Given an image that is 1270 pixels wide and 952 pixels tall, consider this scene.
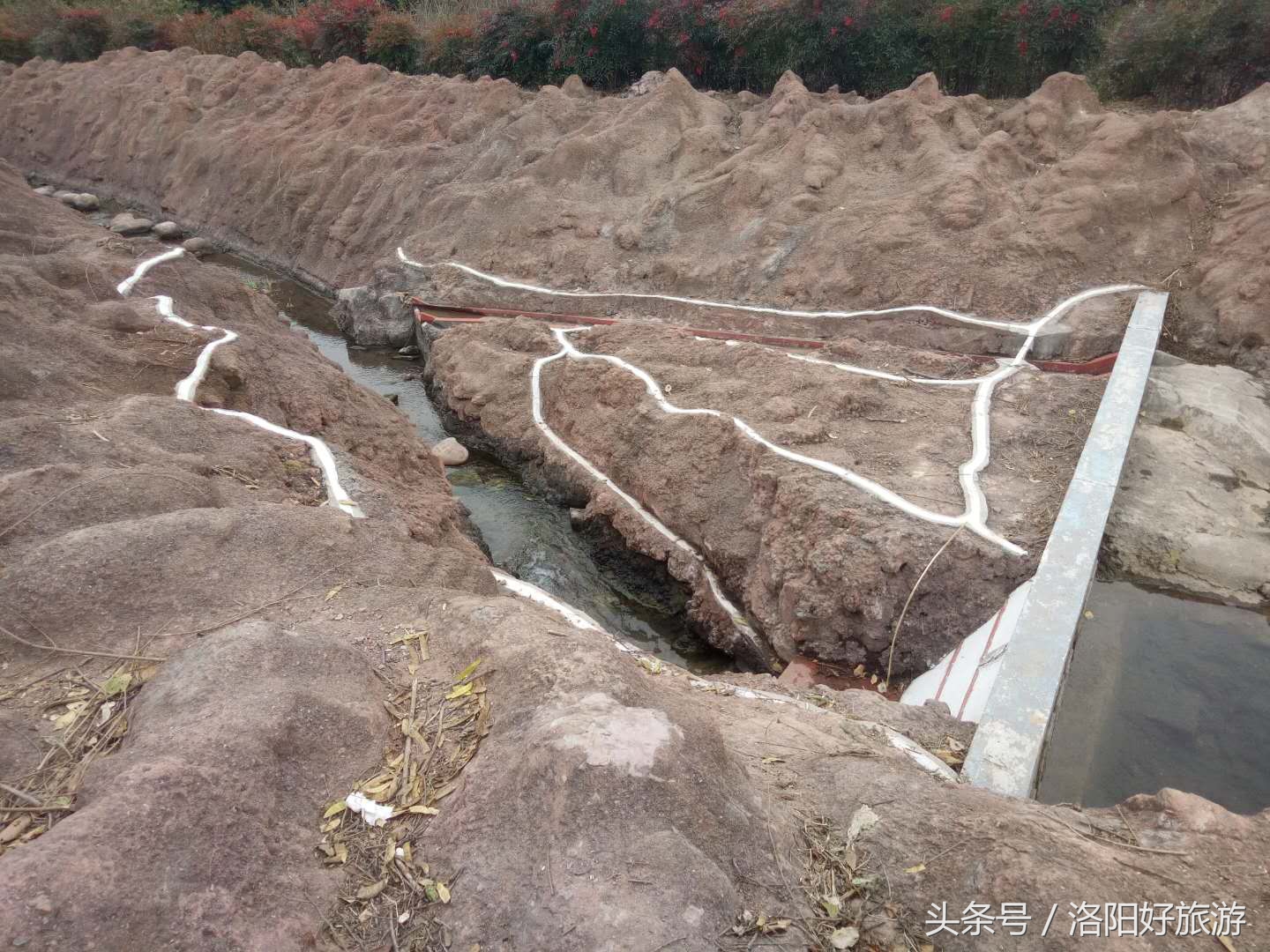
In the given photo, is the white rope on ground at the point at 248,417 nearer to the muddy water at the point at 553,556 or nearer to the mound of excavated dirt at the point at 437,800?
the mound of excavated dirt at the point at 437,800

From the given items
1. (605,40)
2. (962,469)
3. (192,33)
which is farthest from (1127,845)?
(192,33)

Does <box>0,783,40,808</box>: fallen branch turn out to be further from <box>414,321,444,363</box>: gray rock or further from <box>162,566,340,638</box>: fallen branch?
<box>414,321,444,363</box>: gray rock

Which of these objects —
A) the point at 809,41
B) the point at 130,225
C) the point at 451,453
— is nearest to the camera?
the point at 451,453

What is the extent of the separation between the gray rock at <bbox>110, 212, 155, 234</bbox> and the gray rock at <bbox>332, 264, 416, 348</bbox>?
8.38m

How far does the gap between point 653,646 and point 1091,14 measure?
1305cm

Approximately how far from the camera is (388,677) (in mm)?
3209

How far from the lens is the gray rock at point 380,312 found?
41.9 ft

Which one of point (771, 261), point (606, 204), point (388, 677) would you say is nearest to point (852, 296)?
point (771, 261)

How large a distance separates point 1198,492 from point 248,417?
7.50 metres

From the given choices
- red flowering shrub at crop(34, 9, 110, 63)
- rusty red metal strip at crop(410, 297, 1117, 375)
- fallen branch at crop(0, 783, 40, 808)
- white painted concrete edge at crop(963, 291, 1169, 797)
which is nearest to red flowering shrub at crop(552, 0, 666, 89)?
rusty red metal strip at crop(410, 297, 1117, 375)

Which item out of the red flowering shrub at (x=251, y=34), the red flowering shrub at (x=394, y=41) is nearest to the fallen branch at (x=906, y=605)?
the red flowering shrub at (x=394, y=41)

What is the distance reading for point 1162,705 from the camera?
4617 millimetres

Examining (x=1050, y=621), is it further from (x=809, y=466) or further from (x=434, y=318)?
(x=434, y=318)

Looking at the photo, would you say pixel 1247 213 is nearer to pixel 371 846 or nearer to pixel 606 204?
pixel 606 204
